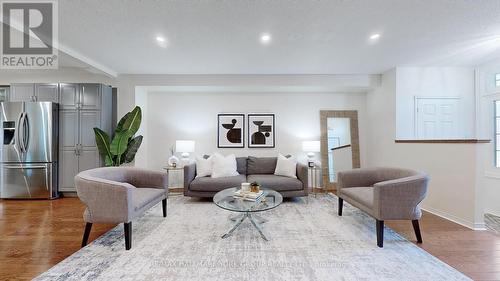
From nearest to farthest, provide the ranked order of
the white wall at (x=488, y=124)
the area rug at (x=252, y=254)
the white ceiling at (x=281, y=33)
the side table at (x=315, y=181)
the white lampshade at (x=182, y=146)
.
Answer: the area rug at (x=252, y=254) < the white ceiling at (x=281, y=33) < the white wall at (x=488, y=124) < the white lampshade at (x=182, y=146) < the side table at (x=315, y=181)

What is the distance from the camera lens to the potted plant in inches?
166

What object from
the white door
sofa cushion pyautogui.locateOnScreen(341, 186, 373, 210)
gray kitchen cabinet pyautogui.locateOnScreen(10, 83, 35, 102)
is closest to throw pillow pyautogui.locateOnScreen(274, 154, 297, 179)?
sofa cushion pyautogui.locateOnScreen(341, 186, 373, 210)

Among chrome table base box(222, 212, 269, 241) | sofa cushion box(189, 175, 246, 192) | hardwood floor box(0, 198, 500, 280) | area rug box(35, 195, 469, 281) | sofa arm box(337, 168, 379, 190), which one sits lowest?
hardwood floor box(0, 198, 500, 280)

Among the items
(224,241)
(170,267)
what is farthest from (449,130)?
(170,267)

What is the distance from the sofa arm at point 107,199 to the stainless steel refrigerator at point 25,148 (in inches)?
112

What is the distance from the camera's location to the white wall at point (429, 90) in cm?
429

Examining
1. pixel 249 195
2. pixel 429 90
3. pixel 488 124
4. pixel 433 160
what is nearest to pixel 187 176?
pixel 249 195

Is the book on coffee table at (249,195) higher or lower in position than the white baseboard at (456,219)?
higher

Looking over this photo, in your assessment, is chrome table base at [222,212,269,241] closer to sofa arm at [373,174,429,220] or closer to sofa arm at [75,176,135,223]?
sofa arm at [75,176,135,223]

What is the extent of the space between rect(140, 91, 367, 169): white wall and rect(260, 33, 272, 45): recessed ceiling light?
2150 millimetres

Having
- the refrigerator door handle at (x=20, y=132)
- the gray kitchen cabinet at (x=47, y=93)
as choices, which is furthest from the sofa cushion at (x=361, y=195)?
the refrigerator door handle at (x=20, y=132)

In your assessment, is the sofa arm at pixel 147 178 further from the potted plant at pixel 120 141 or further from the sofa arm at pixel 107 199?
the potted plant at pixel 120 141

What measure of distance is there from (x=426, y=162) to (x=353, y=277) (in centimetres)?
283

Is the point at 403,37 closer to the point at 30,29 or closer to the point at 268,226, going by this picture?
the point at 268,226
